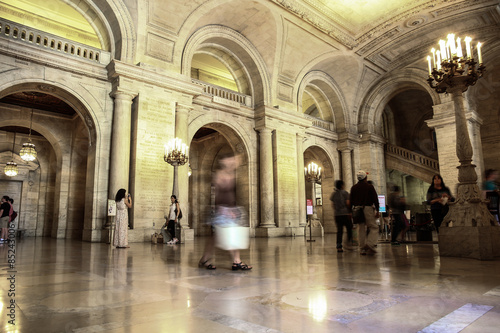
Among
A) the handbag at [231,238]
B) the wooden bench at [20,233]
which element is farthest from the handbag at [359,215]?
the wooden bench at [20,233]

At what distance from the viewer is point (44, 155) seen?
15.6m

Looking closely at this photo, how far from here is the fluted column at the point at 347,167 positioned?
702 inches

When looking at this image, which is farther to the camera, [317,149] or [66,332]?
[317,149]

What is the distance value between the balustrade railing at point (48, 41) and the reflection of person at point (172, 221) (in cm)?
497

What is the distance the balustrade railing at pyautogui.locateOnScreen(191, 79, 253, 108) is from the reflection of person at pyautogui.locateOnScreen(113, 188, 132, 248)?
20.2ft

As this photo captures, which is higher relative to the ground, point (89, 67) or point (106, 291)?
point (89, 67)

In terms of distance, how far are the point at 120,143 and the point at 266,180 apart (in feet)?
19.8

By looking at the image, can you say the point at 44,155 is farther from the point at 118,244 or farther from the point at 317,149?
the point at 317,149

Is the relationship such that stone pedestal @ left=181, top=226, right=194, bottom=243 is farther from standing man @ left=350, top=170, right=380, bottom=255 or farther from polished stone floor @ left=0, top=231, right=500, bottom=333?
polished stone floor @ left=0, top=231, right=500, bottom=333

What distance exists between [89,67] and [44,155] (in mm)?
8007

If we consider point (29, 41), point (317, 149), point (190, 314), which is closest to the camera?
point (190, 314)

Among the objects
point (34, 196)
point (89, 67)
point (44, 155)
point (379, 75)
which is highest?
point (379, 75)

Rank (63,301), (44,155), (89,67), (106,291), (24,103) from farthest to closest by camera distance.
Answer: (44,155), (24,103), (89,67), (106,291), (63,301)

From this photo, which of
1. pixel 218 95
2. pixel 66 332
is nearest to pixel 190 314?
pixel 66 332
